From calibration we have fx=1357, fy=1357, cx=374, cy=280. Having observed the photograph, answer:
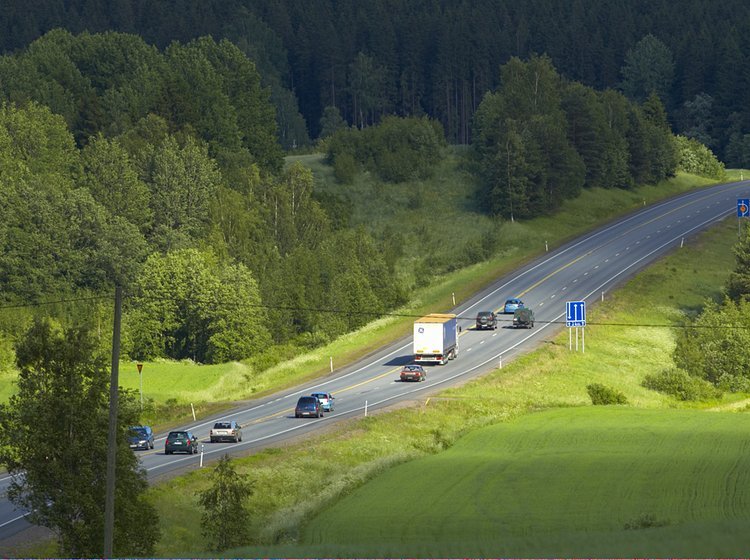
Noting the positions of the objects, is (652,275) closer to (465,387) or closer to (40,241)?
(465,387)

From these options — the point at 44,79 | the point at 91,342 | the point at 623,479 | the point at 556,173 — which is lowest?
the point at 623,479

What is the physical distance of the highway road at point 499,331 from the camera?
77.9 meters

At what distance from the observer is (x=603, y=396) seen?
307 ft

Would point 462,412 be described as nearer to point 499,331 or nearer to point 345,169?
point 499,331

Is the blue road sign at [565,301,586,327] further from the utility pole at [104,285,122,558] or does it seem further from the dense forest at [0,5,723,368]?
the utility pole at [104,285,122,558]

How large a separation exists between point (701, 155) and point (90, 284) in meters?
103

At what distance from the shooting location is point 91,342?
156 ft

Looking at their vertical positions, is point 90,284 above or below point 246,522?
above

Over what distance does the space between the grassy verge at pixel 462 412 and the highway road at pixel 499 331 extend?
2.63 metres


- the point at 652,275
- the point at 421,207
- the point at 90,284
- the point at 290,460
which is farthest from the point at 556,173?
the point at 290,460

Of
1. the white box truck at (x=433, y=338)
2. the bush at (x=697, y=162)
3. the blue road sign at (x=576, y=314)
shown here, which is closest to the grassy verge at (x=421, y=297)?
the bush at (x=697, y=162)

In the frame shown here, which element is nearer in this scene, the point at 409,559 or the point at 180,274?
the point at 409,559

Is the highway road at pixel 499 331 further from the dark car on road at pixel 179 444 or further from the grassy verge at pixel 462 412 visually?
the grassy verge at pixel 462 412

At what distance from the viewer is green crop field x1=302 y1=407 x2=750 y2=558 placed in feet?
144
